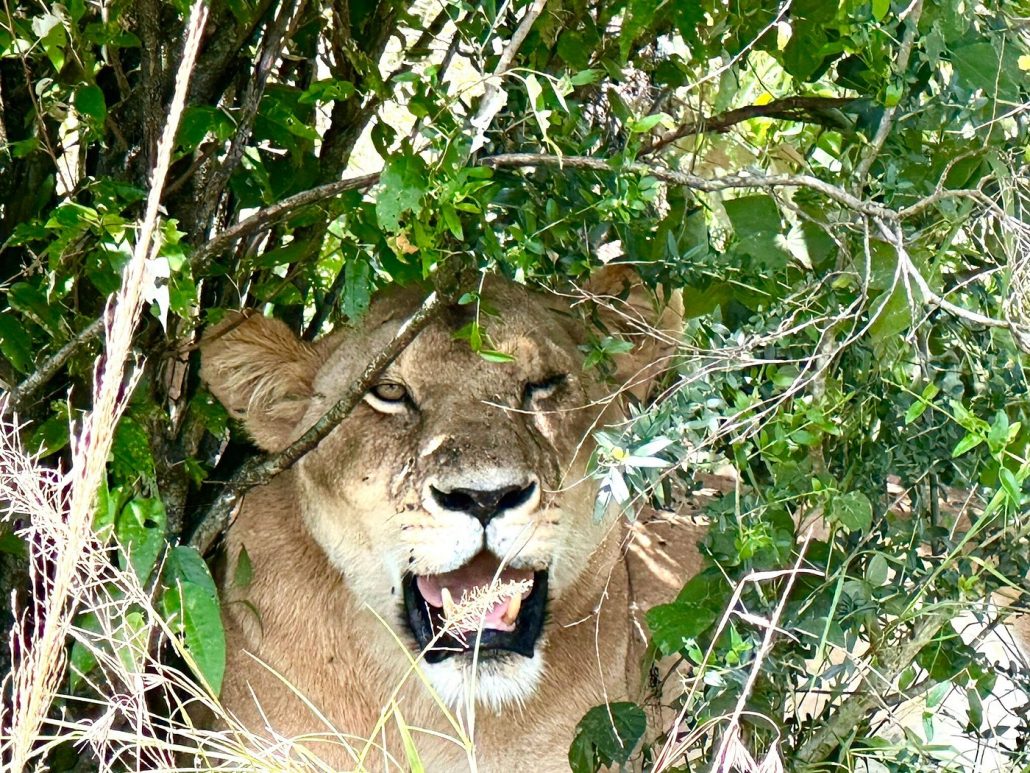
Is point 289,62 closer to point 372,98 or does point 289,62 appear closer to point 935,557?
point 372,98

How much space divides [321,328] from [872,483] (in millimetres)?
2395

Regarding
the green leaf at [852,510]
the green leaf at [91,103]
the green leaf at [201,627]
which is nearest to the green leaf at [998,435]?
the green leaf at [852,510]

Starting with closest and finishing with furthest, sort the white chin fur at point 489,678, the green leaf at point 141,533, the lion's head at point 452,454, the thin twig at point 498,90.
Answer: the thin twig at point 498,90
the green leaf at point 141,533
the lion's head at point 452,454
the white chin fur at point 489,678

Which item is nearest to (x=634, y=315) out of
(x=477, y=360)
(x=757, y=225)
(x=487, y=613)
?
(x=477, y=360)

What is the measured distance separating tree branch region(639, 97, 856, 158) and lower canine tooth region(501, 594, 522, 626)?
1.23 meters

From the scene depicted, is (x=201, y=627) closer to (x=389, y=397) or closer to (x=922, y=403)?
(x=389, y=397)

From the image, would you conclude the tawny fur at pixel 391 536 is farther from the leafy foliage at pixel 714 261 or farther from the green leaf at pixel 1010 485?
the green leaf at pixel 1010 485

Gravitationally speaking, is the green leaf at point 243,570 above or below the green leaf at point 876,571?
below

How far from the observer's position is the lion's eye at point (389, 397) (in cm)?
397

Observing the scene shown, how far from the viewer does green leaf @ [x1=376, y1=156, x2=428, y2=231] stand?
303 centimetres

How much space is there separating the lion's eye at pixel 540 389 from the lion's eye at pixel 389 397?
0.34 m

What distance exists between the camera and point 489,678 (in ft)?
12.3

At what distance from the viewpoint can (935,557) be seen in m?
3.33

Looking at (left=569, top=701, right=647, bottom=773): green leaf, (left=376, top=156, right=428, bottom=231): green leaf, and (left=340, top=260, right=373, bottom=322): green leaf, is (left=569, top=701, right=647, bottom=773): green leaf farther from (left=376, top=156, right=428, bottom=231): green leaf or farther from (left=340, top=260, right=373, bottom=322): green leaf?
(left=376, top=156, right=428, bottom=231): green leaf
